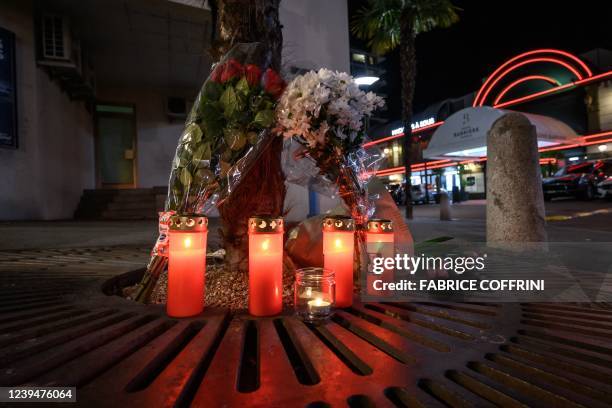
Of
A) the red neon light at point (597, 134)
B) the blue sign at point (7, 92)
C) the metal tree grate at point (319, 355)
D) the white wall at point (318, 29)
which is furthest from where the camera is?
the red neon light at point (597, 134)

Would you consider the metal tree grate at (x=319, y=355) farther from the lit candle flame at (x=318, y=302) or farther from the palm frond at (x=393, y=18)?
the palm frond at (x=393, y=18)

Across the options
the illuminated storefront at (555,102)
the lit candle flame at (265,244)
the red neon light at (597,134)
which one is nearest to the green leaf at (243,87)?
the lit candle flame at (265,244)

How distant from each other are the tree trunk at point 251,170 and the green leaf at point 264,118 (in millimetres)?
348

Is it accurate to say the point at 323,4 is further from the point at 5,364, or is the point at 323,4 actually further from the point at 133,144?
the point at 5,364

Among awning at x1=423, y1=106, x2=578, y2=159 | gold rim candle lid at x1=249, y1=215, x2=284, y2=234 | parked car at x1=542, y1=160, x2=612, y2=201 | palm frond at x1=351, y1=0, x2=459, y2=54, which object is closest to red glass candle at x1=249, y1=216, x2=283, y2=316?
gold rim candle lid at x1=249, y1=215, x2=284, y2=234

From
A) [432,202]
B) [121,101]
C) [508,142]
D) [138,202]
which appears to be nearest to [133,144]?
[121,101]

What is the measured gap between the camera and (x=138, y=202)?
1043cm

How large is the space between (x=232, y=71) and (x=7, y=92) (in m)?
7.85

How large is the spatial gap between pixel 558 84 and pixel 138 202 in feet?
67.6

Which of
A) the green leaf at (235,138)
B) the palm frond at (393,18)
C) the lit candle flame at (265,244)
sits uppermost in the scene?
the palm frond at (393,18)

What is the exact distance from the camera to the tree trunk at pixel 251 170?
2271mm

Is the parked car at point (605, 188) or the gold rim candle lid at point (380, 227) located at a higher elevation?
the parked car at point (605, 188)

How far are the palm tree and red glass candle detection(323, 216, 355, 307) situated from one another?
31.0 ft

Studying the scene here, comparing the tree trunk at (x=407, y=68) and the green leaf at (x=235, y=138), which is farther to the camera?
the tree trunk at (x=407, y=68)
